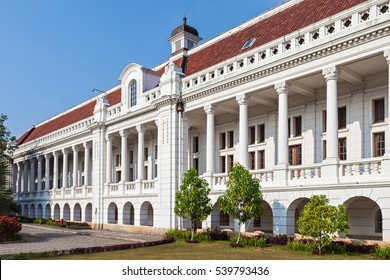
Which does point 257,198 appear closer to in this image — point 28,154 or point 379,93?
point 379,93

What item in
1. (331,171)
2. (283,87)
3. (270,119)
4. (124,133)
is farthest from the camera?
(124,133)

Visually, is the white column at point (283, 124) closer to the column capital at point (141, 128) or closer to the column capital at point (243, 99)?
the column capital at point (243, 99)

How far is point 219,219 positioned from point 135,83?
14024mm

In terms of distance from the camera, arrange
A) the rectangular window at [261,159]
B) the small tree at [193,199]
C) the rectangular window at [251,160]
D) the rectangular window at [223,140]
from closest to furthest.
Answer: the small tree at [193,199] → the rectangular window at [261,159] → the rectangular window at [251,160] → the rectangular window at [223,140]

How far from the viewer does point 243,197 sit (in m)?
22.0

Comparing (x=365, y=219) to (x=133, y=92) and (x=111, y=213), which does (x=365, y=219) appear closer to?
(x=133, y=92)

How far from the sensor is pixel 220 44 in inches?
1278

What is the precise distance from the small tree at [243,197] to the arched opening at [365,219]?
472 cm

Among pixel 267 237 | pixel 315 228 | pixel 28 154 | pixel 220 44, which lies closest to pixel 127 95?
pixel 220 44

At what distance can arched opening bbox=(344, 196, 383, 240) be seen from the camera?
21844mm

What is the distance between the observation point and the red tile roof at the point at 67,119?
141 feet

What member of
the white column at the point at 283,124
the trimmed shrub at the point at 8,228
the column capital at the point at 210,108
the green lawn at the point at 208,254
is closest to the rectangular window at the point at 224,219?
the column capital at the point at 210,108

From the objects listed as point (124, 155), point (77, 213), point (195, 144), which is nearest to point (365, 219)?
point (195, 144)

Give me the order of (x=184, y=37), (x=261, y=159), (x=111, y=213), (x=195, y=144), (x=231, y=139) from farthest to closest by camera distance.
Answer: (x=184, y=37) → (x=111, y=213) → (x=195, y=144) → (x=231, y=139) → (x=261, y=159)
